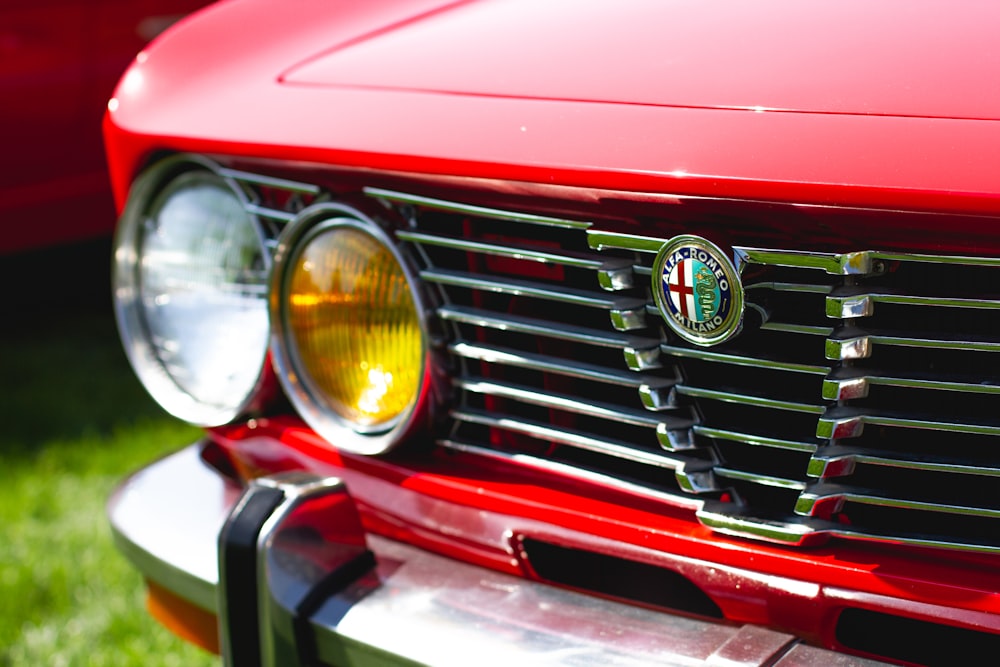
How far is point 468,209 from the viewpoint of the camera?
154cm

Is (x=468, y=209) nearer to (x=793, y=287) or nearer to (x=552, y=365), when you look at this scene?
(x=552, y=365)

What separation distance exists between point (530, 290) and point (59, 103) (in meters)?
3.36

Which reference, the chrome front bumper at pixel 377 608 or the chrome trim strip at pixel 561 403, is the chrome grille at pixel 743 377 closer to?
the chrome trim strip at pixel 561 403

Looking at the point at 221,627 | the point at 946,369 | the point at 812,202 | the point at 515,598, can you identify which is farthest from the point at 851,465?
the point at 221,627

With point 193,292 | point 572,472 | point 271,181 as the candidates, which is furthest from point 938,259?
point 193,292

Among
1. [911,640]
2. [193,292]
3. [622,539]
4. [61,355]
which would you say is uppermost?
[193,292]

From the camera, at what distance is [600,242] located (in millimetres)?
1432

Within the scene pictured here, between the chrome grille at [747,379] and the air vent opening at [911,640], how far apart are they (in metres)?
0.14

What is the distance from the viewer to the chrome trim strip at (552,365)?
147 cm

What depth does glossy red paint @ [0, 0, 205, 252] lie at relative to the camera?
430 centimetres

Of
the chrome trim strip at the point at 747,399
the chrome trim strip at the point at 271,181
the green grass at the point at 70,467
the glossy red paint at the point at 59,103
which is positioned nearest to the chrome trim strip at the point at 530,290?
the chrome trim strip at the point at 747,399

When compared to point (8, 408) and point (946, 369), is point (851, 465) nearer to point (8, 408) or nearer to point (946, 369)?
point (946, 369)

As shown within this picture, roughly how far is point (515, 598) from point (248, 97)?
79 cm

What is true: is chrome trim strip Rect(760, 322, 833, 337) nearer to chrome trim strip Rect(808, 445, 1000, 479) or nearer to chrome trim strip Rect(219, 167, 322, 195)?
chrome trim strip Rect(808, 445, 1000, 479)
